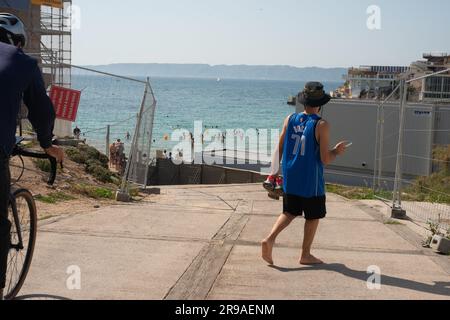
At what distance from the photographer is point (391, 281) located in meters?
5.03

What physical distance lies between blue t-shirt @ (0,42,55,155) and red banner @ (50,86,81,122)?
20.0 ft

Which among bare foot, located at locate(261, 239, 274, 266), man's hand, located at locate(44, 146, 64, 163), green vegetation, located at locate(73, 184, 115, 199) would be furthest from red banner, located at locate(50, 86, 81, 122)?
man's hand, located at locate(44, 146, 64, 163)

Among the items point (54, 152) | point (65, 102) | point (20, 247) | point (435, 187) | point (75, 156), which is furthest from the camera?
point (435, 187)

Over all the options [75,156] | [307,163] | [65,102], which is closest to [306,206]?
[307,163]

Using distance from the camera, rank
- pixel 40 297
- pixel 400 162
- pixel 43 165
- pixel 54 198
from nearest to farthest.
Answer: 1. pixel 40 297
2. pixel 400 162
3. pixel 54 198
4. pixel 43 165

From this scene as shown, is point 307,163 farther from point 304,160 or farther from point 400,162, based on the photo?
point 400,162

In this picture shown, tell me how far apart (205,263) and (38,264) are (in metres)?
1.40

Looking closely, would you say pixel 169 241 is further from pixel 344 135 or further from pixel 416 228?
pixel 344 135

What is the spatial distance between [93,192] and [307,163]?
17.8ft

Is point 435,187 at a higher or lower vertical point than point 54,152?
lower

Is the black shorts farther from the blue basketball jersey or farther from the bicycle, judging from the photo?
the bicycle

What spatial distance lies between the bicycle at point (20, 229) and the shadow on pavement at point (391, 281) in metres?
2.13

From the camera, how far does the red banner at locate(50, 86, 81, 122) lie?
9.62 m
